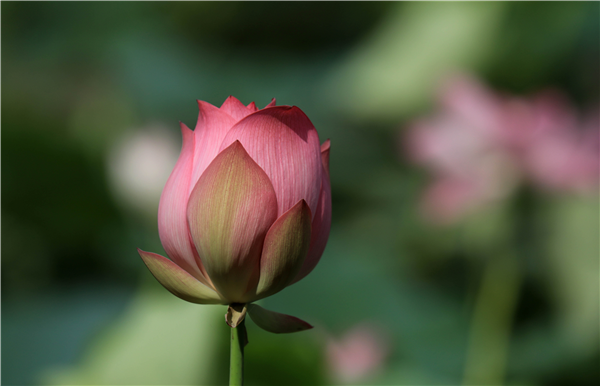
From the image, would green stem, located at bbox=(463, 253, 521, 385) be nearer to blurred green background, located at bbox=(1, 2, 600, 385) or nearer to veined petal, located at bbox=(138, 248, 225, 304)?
blurred green background, located at bbox=(1, 2, 600, 385)

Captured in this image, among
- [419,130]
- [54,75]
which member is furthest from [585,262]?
[54,75]

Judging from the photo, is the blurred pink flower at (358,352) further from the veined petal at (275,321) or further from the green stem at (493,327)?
the veined petal at (275,321)

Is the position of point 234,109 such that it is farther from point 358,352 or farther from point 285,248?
point 358,352

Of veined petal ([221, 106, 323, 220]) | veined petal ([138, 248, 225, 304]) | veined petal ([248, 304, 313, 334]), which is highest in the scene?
veined petal ([221, 106, 323, 220])

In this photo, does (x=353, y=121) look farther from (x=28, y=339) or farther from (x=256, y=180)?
(x=256, y=180)

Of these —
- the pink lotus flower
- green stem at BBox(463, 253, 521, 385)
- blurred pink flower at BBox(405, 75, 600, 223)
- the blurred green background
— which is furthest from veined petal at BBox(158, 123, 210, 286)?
blurred pink flower at BBox(405, 75, 600, 223)

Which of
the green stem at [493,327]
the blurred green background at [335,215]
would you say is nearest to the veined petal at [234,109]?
the blurred green background at [335,215]

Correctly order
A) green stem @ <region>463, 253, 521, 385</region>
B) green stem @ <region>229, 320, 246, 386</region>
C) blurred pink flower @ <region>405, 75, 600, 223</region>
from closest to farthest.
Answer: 1. green stem @ <region>229, 320, 246, 386</region>
2. green stem @ <region>463, 253, 521, 385</region>
3. blurred pink flower @ <region>405, 75, 600, 223</region>
